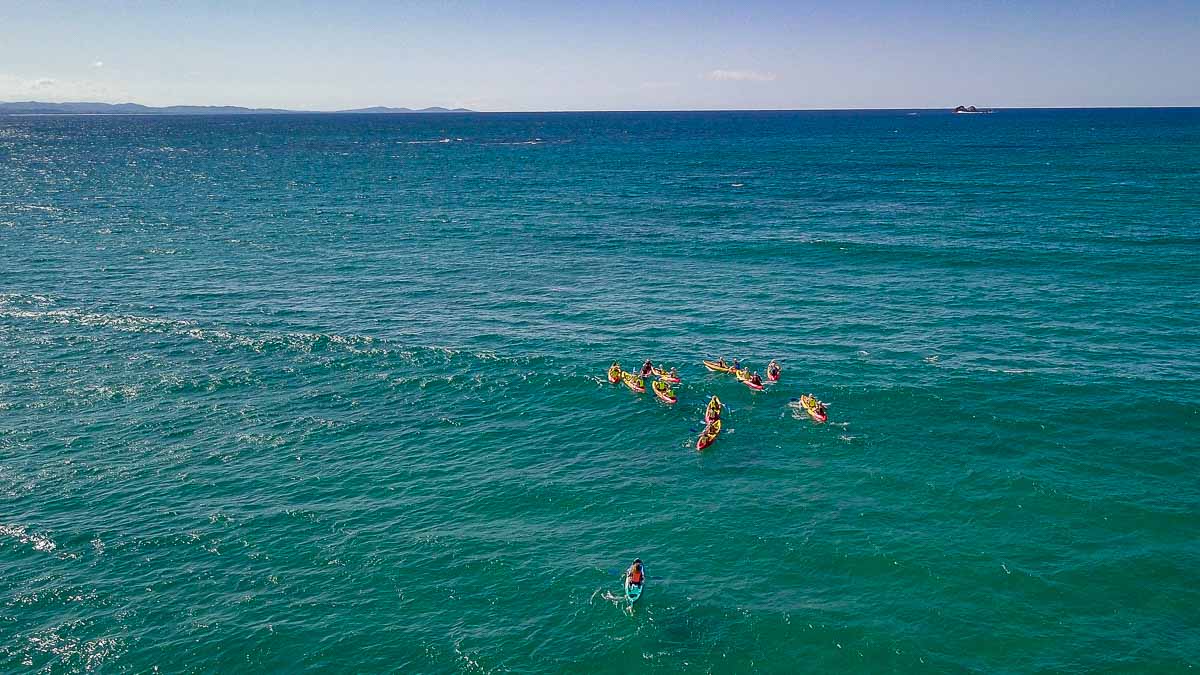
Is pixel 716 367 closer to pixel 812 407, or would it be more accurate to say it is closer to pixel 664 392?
pixel 664 392

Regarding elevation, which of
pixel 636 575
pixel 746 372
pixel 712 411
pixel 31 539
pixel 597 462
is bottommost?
pixel 31 539

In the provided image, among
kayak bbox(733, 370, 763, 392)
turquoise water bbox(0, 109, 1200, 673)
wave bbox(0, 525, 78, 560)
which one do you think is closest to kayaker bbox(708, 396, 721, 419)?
turquoise water bbox(0, 109, 1200, 673)

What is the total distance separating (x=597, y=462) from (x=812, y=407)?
16878 millimetres

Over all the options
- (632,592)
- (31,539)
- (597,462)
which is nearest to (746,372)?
(597,462)

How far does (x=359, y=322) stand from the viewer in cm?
7662

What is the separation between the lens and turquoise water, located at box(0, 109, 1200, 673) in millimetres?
35750

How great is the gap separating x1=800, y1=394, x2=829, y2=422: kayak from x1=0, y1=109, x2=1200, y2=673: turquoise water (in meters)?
1.21

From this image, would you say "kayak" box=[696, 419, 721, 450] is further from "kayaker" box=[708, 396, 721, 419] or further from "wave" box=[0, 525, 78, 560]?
"wave" box=[0, 525, 78, 560]

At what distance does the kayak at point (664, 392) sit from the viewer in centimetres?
5862

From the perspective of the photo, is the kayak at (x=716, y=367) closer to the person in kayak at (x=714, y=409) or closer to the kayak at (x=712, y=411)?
the kayak at (x=712, y=411)

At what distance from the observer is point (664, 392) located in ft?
194

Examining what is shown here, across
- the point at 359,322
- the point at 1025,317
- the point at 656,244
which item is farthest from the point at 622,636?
the point at 656,244

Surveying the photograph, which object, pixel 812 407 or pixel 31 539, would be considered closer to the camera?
pixel 31 539

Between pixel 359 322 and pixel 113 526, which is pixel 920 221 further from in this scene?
pixel 113 526
